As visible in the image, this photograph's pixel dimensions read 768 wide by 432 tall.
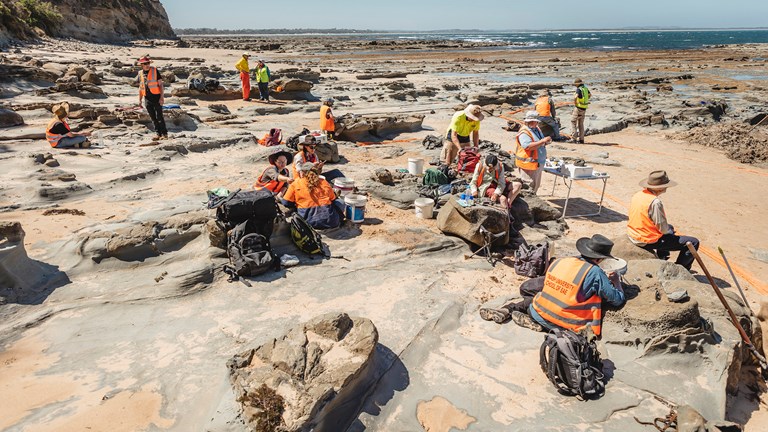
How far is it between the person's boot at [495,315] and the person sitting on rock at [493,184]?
8.37ft

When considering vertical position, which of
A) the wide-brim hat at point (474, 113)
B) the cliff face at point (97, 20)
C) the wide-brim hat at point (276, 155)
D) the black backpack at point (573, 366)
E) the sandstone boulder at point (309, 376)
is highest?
the cliff face at point (97, 20)

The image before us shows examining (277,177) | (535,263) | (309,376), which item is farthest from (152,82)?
(309,376)

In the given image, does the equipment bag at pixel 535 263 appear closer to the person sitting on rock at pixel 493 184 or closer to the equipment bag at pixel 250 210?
the person sitting on rock at pixel 493 184

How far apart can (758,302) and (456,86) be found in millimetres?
22335

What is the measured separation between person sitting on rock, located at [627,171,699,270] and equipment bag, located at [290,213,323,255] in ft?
14.0

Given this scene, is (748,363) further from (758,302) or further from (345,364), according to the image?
(345,364)

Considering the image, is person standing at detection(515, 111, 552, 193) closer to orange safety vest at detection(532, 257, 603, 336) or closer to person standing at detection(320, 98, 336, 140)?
orange safety vest at detection(532, 257, 603, 336)

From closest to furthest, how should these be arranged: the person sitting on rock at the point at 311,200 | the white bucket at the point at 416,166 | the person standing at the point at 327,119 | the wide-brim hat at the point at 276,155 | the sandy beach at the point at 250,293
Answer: the sandy beach at the point at 250,293 < the person sitting on rock at the point at 311,200 < the wide-brim hat at the point at 276,155 < the white bucket at the point at 416,166 < the person standing at the point at 327,119

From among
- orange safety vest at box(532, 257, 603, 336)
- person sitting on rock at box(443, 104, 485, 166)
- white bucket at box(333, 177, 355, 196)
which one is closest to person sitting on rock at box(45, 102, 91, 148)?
white bucket at box(333, 177, 355, 196)

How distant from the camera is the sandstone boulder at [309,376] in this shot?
11.0ft

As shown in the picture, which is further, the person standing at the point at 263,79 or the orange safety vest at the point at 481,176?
the person standing at the point at 263,79

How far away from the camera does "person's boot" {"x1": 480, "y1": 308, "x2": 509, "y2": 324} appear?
5.27 m

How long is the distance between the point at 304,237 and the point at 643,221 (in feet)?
14.8

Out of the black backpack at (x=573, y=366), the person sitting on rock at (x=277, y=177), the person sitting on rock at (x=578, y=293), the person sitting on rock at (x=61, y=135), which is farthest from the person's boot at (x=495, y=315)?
the person sitting on rock at (x=61, y=135)
